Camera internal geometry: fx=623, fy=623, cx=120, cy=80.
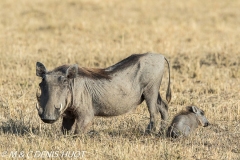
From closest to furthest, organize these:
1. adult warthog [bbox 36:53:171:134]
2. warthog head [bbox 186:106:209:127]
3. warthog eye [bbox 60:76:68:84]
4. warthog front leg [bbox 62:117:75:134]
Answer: adult warthog [bbox 36:53:171:134] < warthog eye [bbox 60:76:68:84] < warthog front leg [bbox 62:117:75:134] < warthog head [bbox 186:106:209:127]

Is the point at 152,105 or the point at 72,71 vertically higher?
the point at 72,71

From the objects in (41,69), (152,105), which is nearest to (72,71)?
(41,69)

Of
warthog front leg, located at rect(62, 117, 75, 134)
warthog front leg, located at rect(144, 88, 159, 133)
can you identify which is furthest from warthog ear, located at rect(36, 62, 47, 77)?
warthog front leg, located at rect(144, 88, 159, 133)

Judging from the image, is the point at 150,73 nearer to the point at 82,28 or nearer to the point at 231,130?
the point at 231,130

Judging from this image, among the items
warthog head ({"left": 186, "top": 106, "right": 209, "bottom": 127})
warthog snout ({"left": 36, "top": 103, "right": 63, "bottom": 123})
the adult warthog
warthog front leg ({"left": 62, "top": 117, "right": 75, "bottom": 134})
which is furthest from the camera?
warthog head ({"left": 186, "top": 106, "right": 209, "bottom": 127})

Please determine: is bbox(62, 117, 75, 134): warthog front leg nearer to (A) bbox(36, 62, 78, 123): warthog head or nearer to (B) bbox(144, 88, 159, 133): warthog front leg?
(A) bbox(36, 62, 78, 123): warthog head

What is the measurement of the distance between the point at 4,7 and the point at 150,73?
1202cm

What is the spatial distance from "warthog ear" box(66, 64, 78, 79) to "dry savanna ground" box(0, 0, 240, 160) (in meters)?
0.68

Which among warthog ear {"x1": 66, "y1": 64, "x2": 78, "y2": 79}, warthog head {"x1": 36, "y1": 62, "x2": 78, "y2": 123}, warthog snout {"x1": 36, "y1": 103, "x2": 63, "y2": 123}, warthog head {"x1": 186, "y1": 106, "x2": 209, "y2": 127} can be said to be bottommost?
warthog head {"x1": 186, "y1": 106, "x2": 209, "y2": 127}

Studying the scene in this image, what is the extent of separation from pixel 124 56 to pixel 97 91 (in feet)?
18.5

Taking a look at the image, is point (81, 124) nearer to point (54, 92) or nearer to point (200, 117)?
point (54, 92)

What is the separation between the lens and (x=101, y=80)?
7.11m

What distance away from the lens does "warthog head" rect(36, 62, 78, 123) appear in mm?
6383

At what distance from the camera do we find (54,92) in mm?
6488
